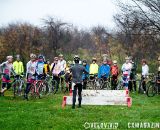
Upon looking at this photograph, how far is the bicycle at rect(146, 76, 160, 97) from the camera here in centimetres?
2039

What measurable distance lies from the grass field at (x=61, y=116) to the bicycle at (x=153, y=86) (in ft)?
14.2

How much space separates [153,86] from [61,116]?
8750 mm

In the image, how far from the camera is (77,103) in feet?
52.3

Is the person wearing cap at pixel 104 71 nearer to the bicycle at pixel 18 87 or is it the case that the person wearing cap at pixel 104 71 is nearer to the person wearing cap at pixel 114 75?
the person wearing cap at pixel 114 75

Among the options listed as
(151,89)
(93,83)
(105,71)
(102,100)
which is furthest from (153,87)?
(102,100)

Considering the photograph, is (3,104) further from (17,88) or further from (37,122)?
(37,122)

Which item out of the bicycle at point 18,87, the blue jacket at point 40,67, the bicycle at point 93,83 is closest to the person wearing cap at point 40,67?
the blue jacket at point 40,67

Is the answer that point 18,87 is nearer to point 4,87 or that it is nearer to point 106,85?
point 4,87

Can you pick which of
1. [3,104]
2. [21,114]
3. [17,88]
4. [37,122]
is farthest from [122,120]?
[17,88]

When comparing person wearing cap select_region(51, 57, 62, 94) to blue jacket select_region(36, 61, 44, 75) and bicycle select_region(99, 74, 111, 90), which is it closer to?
blue jacket select_region(36, 61, 44, 75)

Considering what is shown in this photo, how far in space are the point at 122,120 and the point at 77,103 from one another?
422 cm

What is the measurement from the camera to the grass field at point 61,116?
37.0 feet

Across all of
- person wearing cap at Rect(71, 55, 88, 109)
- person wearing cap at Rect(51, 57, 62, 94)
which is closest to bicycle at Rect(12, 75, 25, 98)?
person wearing cap at Rect(51, 57, 62, 94)

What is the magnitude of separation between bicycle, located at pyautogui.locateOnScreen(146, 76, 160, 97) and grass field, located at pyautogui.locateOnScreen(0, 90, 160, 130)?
433cm
